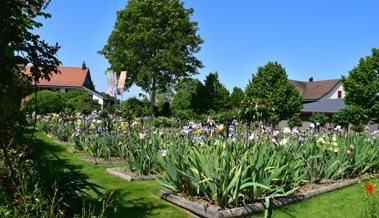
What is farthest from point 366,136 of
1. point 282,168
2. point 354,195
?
point 282,168

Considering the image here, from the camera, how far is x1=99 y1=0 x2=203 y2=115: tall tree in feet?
127

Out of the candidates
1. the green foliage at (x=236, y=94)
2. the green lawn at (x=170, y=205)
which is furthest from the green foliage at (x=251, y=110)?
the green foliage at (x=236, y=94)

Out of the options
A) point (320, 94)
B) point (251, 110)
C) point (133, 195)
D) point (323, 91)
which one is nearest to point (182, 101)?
point (320, 94)

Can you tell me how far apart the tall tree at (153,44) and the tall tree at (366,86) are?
1678cm

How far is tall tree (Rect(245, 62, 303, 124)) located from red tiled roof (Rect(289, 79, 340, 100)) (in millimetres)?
18114

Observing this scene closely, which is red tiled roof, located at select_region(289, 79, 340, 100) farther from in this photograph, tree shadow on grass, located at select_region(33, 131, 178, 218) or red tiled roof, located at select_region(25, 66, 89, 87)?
tree shadow on grass, located at select_region(33, 131, 178, 218)

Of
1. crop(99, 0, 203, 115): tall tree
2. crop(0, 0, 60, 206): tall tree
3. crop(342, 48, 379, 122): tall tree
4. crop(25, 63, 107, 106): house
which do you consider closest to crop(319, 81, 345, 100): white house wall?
crop(342, 48, 379, 122): tall tree

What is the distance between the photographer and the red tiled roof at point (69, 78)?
56.8 meters

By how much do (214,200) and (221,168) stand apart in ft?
1.69

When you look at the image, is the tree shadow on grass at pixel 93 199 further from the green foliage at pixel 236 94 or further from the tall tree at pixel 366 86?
the green foliage at pixel 236 94

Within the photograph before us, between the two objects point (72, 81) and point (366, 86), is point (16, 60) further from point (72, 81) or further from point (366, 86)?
point (72, 81)

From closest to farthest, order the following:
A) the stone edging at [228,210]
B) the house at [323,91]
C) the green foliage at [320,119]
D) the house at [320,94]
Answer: the stone edging at [228,210]
the green foliage at [320,119]
the house at [320,94]
the house at [323,91]

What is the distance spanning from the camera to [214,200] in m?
5.19

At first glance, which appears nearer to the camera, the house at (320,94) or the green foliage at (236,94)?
the green foliage at (236,94)
